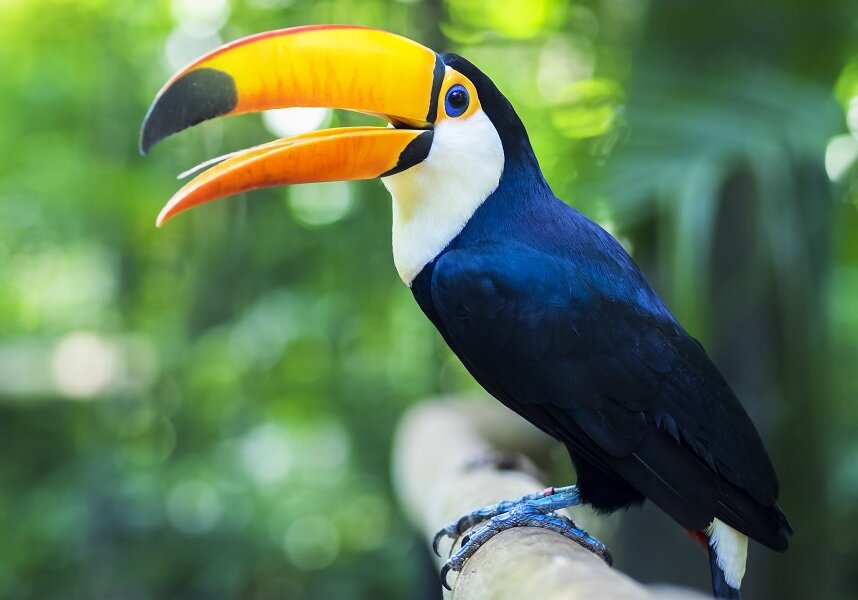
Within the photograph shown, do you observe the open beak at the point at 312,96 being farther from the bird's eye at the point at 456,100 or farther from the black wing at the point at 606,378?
the black wing at the point at 606,378

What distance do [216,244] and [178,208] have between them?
3.30 m

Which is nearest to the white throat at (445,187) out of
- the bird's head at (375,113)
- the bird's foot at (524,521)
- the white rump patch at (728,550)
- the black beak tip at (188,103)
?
the bird's head at (375,113)

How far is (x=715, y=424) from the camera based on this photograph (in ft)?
5.71

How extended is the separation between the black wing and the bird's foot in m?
0.11

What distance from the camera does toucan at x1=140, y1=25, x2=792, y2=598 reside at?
1.70m

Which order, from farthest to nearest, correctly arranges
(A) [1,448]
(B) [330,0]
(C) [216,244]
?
(A) [1,448], (C) [216,244], (B) [330,0]

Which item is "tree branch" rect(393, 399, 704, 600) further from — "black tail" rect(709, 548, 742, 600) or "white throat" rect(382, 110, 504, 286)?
"white throat" rect(382, 110, 504, 286)

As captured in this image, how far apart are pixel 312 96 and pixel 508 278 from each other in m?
0.48

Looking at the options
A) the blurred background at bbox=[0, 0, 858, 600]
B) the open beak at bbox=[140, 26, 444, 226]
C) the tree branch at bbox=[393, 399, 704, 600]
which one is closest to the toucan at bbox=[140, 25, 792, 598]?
the open beak at bbox=[140, 26, 444, 226]

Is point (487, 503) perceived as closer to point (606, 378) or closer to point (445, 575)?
point (445, 575)

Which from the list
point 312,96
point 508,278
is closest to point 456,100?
point 312,96

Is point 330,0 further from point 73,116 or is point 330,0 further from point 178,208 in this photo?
point 178,208

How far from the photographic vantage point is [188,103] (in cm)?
173

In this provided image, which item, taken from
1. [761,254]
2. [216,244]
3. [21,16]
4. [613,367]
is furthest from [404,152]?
[21,16]
